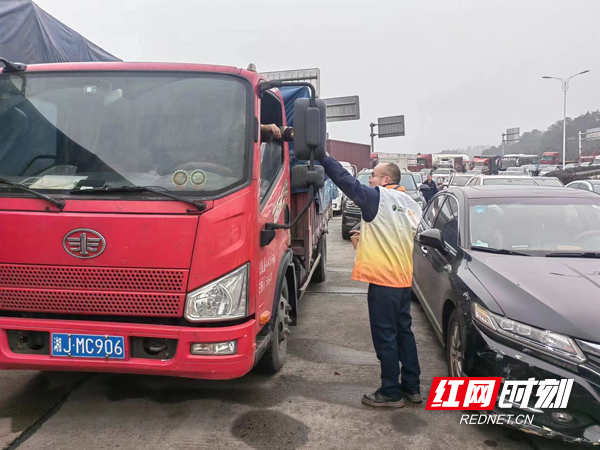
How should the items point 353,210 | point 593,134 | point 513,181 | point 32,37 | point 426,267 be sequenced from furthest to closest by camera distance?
point 593,134 < point 353,210 < point 513,181 < point 32,37 < point 426,267

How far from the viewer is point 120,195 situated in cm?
306

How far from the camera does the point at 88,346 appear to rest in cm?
305

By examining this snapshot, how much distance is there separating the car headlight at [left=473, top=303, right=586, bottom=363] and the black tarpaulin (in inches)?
243

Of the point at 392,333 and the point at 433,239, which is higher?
the point at 433,239

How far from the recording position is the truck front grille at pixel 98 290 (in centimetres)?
301

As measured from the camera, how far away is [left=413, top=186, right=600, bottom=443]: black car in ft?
9.25

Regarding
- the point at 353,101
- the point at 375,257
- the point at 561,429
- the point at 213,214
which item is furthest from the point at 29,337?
the point at 353,101

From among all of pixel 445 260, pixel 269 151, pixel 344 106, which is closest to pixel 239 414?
pixel 269 151

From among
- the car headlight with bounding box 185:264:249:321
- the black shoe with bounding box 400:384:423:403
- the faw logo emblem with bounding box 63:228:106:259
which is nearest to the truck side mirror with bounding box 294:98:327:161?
the car headlight with bounding box 185:264:249:321

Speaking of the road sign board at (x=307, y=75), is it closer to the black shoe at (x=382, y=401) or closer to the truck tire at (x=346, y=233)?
the truck tire at (x=346, y=233)

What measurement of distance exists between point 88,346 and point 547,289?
2919 mm

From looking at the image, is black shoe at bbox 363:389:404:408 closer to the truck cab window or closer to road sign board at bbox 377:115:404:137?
the truck cab window

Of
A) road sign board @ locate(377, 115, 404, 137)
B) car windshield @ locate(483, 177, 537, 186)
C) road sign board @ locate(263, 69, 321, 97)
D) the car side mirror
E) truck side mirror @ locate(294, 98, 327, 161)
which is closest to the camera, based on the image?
truck side mirror @ locate(294, 98, 327, 161)

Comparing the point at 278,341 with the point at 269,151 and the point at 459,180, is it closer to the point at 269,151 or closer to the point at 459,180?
the point at 269,151
